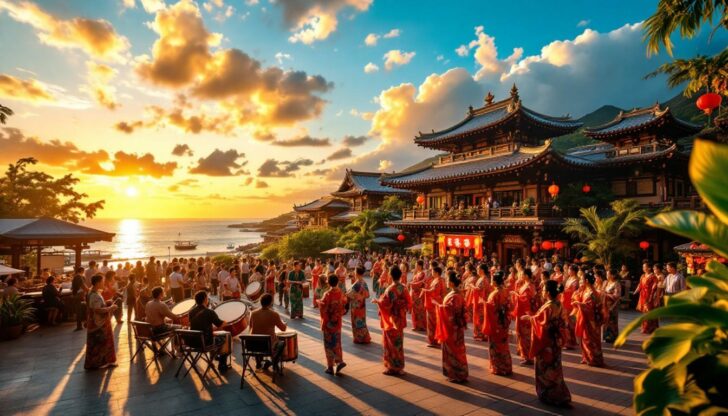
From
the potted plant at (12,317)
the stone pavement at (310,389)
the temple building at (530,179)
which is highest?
the temple building at (530,179)

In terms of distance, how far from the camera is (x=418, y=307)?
418 inches

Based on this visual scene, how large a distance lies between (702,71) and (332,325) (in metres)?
9.50

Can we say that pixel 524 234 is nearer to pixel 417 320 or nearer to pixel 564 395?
pixel 417 320

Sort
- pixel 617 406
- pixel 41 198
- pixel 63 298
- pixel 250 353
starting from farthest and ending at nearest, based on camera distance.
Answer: pixel 41 198
pixel 63 298
pixel 250 353
pixel 617 406

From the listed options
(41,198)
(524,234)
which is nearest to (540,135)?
(524,234)

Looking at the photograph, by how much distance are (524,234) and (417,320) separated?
11665 millimetres

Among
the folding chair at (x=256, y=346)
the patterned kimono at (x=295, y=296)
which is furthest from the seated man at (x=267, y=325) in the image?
the patterned kimono at (x=295, y=296)

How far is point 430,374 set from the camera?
6.96 metres

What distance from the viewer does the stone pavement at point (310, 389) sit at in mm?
5559

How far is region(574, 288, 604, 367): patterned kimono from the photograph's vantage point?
7418mm

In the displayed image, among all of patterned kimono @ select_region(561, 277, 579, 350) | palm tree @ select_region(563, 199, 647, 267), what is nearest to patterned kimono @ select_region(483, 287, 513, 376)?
patterned kimono @ select_region(561, 277, 579, 350)

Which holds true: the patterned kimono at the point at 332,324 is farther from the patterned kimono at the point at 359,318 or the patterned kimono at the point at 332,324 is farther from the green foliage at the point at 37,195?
the green foliage at the point at 37,195

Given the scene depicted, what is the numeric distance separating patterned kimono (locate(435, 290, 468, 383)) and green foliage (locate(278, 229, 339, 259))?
25.4m

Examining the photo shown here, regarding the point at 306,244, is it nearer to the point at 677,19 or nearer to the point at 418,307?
the point at 418,307
